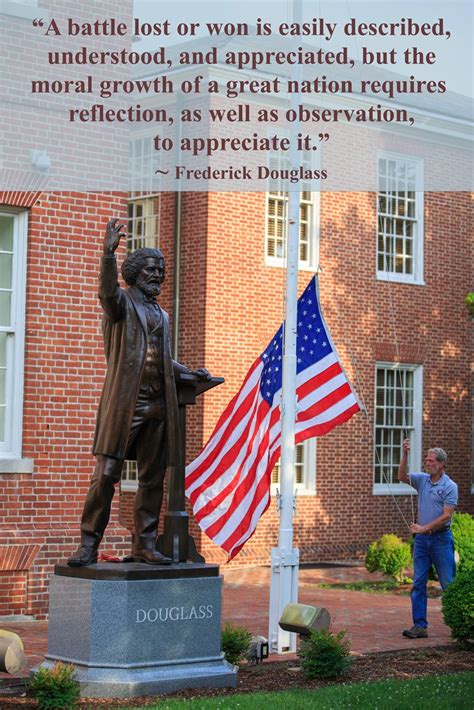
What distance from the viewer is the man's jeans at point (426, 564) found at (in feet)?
40.3

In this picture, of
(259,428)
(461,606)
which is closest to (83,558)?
(259,428)

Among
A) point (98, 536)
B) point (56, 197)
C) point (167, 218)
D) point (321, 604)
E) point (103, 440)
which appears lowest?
point (321, 604)

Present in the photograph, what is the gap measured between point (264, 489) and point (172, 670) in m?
2.86

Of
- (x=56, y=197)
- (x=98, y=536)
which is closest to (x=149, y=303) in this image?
(x=98, y=536)

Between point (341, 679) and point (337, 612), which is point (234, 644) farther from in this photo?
point (337, 612)

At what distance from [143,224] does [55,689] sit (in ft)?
47.3

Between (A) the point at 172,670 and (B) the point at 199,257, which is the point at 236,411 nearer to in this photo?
(A) the point at 172,670

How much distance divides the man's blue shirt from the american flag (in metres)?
1.49

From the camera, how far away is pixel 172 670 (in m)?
8.81

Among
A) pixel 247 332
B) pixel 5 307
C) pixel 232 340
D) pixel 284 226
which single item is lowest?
pixel 5 307

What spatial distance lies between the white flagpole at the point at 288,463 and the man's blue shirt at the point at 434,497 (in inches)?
67.5

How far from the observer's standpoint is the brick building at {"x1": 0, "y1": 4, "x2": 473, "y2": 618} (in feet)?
43.3

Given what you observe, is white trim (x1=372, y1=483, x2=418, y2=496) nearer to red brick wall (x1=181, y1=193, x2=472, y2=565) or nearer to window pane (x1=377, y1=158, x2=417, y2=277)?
red brick wall (x1=181, y1=193, x2=472, y2=565)

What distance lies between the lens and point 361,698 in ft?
27.8
